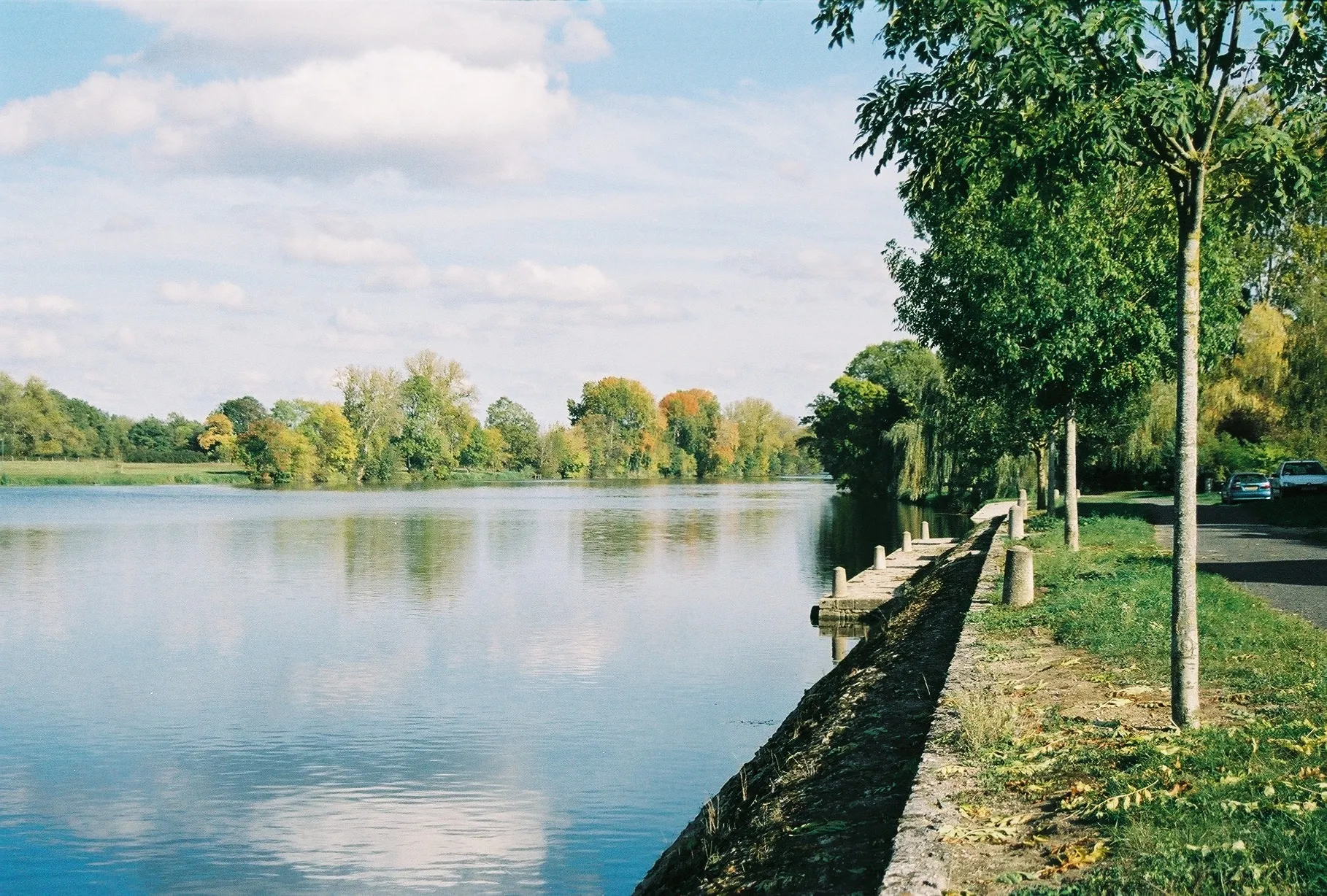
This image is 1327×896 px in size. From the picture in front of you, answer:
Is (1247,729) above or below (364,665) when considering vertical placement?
above

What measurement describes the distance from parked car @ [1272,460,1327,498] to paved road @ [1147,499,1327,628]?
9.17m

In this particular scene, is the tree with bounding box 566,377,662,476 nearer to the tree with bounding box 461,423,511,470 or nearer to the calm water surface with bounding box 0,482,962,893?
the tree with bounding box 461,423,511,470

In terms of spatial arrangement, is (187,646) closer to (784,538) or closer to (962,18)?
(962,18)

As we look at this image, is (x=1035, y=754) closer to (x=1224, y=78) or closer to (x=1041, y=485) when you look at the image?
(x=1224, y=78)

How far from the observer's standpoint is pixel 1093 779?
6859 millimetres

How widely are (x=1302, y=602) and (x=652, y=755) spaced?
8.56m

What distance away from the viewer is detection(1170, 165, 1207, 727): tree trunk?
25.6ft

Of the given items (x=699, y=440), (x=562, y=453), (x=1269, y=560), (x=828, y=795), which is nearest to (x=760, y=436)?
(x=699, y=440)

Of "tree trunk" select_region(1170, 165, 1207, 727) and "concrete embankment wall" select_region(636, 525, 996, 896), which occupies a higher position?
Answer: "tree trunk" select_region(1170, 165, 1207, 727)

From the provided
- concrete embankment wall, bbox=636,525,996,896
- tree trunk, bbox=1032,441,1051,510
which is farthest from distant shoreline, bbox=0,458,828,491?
concrete embankment wall, bbox=636,525,996,896

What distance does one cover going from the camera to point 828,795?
814 centimetres

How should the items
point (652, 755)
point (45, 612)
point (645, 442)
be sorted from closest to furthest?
point (652, 755)
point (45, 612)
point (645, 442)

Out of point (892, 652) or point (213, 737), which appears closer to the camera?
point (892, 652)

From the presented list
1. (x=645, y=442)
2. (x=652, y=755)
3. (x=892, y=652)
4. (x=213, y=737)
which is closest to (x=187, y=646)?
(x=213, y=737)
